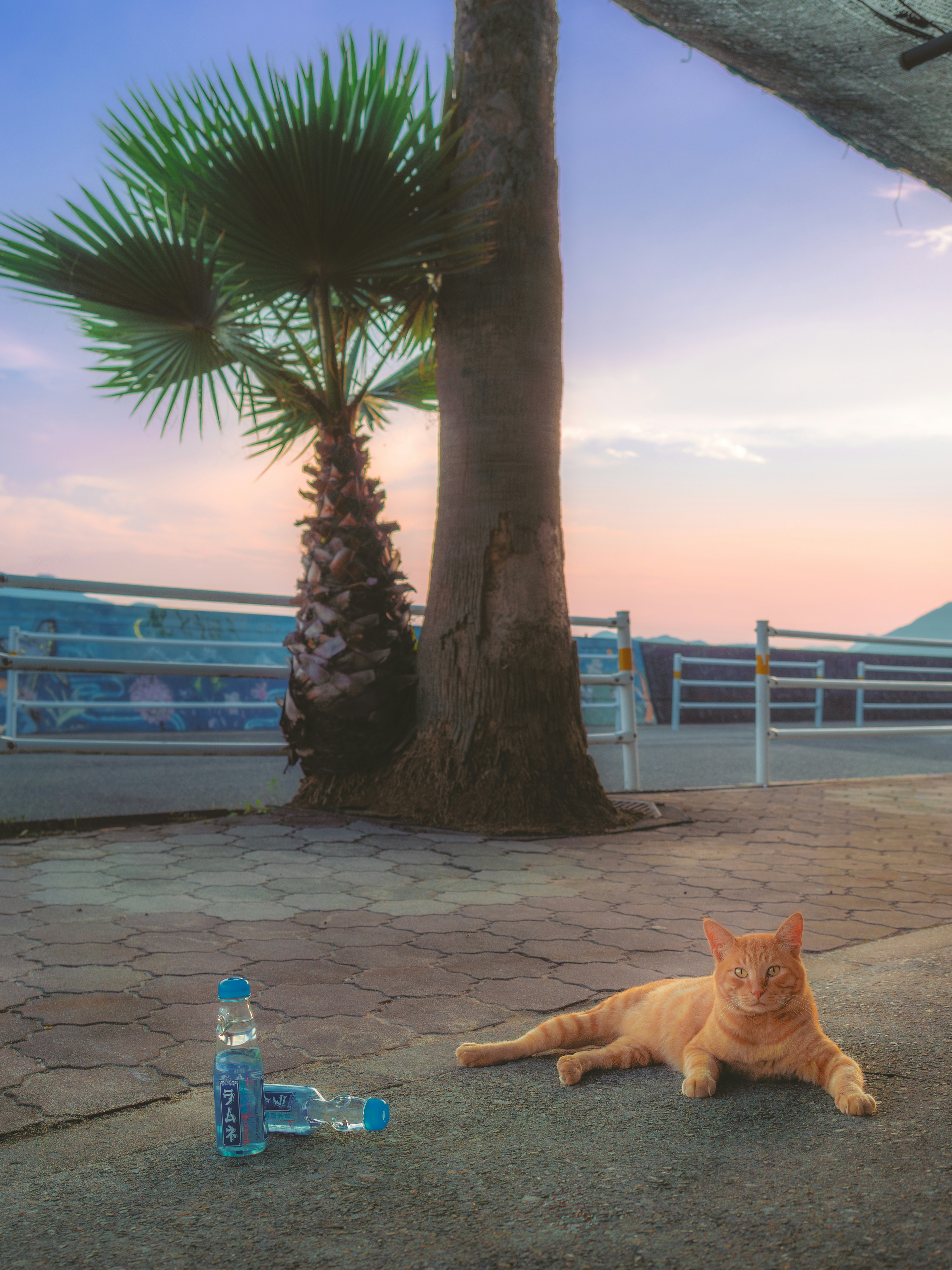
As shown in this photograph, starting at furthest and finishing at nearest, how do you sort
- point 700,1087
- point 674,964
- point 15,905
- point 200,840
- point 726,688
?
point 726,688
point 200,840
point 15,905
point 674,964
point 700,1087

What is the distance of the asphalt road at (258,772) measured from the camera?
17.0 ft

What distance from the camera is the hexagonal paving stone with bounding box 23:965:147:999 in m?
2.14

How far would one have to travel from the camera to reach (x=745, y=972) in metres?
1.61

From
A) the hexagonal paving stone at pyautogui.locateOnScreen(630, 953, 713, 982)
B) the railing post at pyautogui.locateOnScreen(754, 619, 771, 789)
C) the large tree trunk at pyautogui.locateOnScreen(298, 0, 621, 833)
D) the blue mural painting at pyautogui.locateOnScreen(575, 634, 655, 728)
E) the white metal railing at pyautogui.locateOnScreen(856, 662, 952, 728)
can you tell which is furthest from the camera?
the blue mural painting at pyautogui.locateOnScreen(575, 634, 655, 728)

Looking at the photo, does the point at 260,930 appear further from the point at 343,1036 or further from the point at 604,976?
the point at 604,976

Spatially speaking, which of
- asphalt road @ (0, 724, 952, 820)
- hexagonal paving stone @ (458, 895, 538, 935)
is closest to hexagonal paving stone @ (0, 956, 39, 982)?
hexagonal paving stone @ (458, 895, 538, 935)

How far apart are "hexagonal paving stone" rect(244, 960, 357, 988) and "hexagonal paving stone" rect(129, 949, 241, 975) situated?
0.19ft

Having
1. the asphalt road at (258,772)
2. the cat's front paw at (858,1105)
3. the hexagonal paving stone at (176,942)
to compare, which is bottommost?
the asphalt road at (258,772)

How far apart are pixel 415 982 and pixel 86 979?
0.75 meters

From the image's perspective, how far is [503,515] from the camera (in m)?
4.37

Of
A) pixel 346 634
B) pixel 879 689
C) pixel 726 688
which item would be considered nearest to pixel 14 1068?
pixel 346 634

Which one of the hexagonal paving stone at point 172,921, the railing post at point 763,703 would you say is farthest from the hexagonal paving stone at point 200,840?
the railing post at point 763,703

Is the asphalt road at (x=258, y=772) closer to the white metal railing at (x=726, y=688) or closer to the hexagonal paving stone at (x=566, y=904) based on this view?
the white metal railing at (x=726, y=688)

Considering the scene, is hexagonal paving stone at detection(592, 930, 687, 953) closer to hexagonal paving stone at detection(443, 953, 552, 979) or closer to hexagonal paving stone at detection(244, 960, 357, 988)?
hexagonal paving stone at detection(443, 953, 552, 979)
